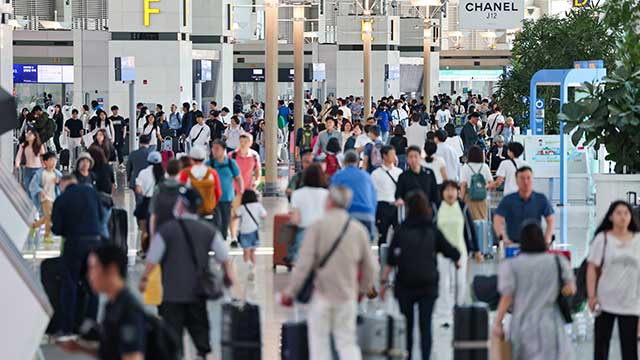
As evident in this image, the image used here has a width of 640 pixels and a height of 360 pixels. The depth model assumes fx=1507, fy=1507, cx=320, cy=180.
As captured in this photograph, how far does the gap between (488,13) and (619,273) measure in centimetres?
2915

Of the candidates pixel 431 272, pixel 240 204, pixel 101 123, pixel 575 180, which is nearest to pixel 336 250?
pixel 431 272

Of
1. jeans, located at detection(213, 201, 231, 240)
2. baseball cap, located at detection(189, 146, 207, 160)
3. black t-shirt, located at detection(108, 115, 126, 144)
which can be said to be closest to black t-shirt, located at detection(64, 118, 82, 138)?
black t-shirt, located at detection(108, 115, 126, 144)

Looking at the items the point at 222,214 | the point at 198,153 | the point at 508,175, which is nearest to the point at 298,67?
the point at 508,175

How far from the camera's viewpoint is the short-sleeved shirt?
13.8 metres

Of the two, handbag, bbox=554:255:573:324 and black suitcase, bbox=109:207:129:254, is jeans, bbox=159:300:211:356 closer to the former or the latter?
handbag, bbox=554:255:573:324

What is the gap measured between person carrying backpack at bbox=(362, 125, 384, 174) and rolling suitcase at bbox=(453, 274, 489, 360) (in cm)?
811

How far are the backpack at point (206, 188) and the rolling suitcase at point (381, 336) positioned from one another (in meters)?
6.16

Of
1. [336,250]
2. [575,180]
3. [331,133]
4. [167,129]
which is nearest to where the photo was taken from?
[336,250]

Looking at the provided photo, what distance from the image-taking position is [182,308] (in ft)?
38.5

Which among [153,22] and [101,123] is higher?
[153,22]

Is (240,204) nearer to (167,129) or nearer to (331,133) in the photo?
(331,133)

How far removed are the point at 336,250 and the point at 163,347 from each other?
273 cm

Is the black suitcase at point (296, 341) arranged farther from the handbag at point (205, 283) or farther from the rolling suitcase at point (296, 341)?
the handbag at point (205, 283)

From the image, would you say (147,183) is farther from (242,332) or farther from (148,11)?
(148,11)
